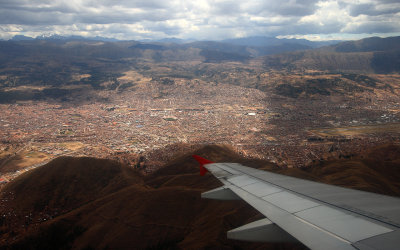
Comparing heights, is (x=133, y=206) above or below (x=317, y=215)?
below

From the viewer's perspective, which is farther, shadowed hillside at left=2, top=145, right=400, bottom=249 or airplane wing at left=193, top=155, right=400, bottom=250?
shadowed hillside at left=2, top=145, right=400, bottom=249

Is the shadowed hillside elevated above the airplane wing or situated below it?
below

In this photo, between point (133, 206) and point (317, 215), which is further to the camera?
point (133, 206)

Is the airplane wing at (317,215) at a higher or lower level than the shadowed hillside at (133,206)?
higher

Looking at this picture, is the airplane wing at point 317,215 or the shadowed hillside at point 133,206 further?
the shadowed hillside at point 133,206
